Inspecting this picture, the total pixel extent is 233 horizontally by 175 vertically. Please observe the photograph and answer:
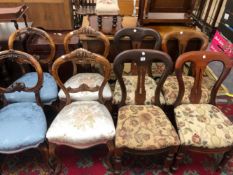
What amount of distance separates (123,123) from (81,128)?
273mm

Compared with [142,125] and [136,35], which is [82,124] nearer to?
[142,125]

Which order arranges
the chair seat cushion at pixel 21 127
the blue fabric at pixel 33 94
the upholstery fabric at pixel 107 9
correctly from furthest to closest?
the upholstery fabric at pixel 107 9
the blue fabric at pixel 33 94
the chair seat cushion at pixel 21 127

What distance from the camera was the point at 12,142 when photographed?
1.15 m

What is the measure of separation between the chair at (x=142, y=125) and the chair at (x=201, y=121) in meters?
0.07

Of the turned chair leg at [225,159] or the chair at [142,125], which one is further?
the turned chair leg at [225,159]

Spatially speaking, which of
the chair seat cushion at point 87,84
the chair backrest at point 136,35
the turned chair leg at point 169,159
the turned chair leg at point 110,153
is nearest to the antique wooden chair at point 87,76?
the chair seat cushion at point 87,84

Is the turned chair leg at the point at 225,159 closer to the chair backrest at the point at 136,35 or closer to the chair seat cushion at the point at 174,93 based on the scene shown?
the chair seat cushion at the point at 174,93

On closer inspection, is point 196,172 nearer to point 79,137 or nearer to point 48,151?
point 79,137

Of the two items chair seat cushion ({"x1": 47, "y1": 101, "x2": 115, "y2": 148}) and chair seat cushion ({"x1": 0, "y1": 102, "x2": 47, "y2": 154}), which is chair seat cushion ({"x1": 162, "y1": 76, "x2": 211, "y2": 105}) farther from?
chair seat cushion ({"x1": 0, "y1": 102, "x2": 47, "y2": 154})

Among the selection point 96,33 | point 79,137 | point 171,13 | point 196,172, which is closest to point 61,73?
point 96,33

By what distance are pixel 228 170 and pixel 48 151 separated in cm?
129

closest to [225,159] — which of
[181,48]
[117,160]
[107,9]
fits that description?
[117,160]

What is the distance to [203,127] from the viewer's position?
1259 millimetres

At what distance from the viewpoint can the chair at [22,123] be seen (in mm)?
1164
